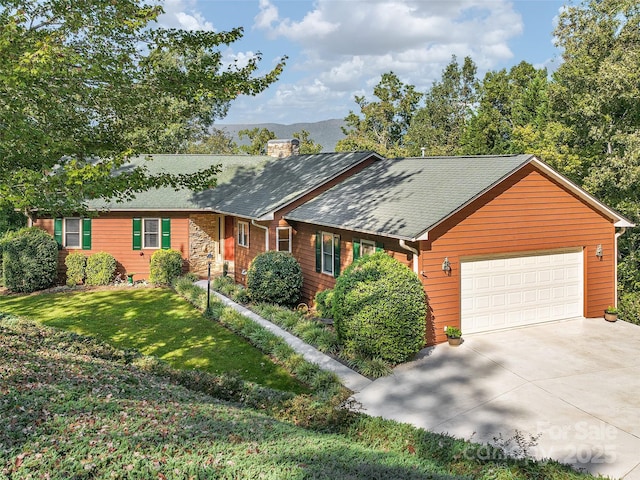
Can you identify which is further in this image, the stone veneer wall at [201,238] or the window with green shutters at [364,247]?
the stone veneer wall at [201,238]

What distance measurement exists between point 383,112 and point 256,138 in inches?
448

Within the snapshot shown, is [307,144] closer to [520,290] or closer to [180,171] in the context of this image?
[180,171]

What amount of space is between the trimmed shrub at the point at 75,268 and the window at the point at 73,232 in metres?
0.65

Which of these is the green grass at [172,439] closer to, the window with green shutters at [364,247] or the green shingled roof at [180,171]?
the window with green shutters at [364,247]

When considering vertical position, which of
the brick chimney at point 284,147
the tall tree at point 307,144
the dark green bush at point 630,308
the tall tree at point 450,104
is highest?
the tall tree at point 450,104

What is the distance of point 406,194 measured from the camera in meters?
13.7

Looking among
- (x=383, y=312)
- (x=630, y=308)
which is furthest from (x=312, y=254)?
(x=630, y=308)

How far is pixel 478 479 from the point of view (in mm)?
5312

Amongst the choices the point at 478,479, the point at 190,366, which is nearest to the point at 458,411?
the point at 478,479

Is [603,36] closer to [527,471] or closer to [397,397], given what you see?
[397,397]

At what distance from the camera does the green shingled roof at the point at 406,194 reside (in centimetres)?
1166

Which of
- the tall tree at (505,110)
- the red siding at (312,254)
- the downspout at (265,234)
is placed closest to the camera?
the red siding at (312,254)

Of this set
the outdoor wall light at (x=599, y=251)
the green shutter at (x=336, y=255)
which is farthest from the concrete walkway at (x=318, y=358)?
the outdoor wall light at (x=599, y=251)

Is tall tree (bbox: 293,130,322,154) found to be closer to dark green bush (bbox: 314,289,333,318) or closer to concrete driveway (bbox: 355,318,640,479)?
dark green bush (bbox: 314,289,333,318)
